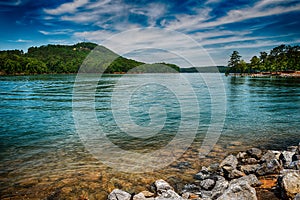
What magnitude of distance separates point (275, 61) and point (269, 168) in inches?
5026

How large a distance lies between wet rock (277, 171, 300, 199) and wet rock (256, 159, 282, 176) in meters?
1.68

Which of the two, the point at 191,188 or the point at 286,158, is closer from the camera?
the point at 191,188

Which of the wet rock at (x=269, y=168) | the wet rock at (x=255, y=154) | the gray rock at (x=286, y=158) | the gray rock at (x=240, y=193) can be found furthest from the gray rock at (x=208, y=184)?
the wet rock at (x=255, y=154)

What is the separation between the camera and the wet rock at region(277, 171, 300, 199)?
197 inches

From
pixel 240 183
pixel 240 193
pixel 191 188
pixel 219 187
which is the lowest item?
pixel 191 188

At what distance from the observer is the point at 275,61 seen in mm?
116188

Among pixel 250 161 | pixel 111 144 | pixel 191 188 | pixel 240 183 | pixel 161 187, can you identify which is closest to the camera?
pixel 240 183

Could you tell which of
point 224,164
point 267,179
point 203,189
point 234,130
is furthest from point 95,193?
point 234,130

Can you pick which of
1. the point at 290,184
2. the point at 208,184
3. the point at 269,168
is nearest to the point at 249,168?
the point at 269,168

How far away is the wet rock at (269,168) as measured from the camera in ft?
23.0

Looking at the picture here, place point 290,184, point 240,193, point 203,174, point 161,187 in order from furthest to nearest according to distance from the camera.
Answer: point 203,174 → point 161,187 → point 290,184 → point 240,193

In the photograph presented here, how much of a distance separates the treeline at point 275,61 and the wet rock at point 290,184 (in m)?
120

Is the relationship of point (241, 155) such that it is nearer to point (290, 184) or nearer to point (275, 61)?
point (290, 184)

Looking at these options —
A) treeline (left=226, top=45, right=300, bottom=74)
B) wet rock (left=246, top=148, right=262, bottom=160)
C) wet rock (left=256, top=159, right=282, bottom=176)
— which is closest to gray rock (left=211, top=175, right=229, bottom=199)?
wet rock (left=256, top=159, right=282, bottom=176)
